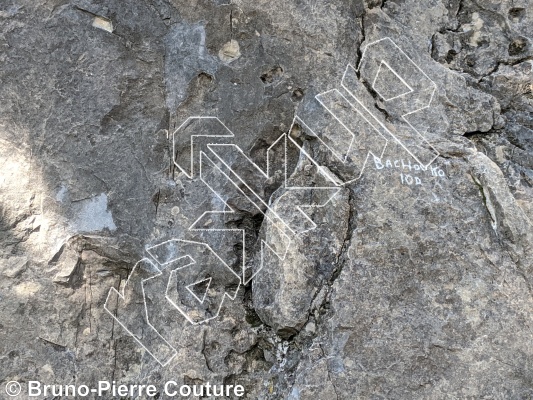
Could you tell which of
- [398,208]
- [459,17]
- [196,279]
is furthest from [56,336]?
[459,17]

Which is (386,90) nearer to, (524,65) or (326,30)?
(326,30)

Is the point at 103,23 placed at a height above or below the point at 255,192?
above

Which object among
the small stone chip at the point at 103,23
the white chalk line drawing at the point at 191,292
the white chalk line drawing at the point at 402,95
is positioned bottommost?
the white chalk line drawing at the point at 191,292

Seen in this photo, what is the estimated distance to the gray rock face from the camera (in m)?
1.66

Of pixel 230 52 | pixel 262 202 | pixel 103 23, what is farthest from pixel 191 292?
pixel 103 23

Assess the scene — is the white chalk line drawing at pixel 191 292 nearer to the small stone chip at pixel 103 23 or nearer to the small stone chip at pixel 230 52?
the small stone chip at pixel 230 52

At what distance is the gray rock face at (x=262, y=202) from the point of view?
1.66m

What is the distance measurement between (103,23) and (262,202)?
2.34 feet

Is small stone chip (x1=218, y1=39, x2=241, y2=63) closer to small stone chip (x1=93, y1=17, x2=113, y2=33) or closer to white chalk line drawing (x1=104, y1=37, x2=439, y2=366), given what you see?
white chalk line drawing (x1=104, y1=37, x2=439, y2=366)

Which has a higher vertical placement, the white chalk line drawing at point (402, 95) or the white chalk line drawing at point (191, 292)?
the white chalk line drawing at point (402, 95)

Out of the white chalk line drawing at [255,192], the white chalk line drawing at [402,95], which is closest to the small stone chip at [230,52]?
the white chalk line drawing at [255,192]

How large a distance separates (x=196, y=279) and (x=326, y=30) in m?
0.84

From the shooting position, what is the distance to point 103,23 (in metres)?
1.83

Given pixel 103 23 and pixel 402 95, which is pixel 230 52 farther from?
pixel 402 95
